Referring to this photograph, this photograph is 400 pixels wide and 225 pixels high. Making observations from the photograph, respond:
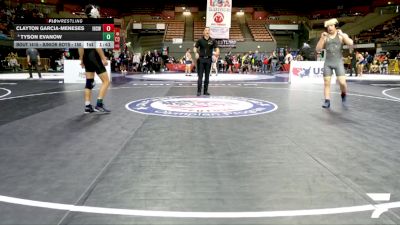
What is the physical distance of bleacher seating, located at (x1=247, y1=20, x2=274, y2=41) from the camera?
1420 inches

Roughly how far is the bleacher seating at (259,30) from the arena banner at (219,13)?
64.7 feet

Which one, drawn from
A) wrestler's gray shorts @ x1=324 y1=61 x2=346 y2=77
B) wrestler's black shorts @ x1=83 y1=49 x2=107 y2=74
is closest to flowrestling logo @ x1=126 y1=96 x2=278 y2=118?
wrestler's black shorts @ x1=83 y1=49 x2=107 y2=74

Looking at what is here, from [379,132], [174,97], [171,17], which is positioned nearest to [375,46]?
[171,17]

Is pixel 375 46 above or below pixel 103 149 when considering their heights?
above

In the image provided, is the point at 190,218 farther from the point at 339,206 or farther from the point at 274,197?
the point at 339,206

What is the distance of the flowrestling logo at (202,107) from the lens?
6324mm

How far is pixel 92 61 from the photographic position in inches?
249

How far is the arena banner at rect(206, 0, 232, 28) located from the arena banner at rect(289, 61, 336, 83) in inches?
150

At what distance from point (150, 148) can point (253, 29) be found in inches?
1421

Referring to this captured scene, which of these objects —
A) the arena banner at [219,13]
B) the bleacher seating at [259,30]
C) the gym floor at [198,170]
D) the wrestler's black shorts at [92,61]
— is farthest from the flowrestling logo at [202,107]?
the bleacher seating at [259,30]

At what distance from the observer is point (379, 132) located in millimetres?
4887

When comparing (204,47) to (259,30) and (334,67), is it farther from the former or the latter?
(259,30)

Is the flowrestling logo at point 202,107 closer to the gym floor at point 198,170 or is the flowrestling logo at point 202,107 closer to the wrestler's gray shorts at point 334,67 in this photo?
the gym floor at point 198,170
